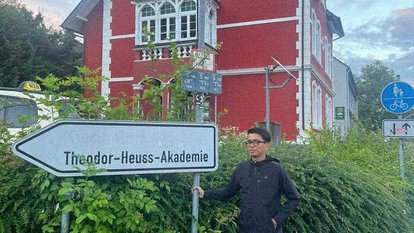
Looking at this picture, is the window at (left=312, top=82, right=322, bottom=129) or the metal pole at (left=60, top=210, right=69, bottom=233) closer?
the metal pole at (left=60, top=210, right=69, bottom=233)

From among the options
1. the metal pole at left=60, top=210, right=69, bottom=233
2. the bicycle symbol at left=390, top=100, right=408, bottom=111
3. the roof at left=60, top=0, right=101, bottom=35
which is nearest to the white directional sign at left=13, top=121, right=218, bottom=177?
the metal pole at left=60, top=210, right=69, bottom=233

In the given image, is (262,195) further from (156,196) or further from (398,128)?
(398,128)

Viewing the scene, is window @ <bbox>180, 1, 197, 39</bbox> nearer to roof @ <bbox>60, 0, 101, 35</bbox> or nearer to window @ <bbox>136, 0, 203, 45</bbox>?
window @ <bbox>136, 0, 203, 45</bbox>

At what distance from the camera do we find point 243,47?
73.7ft

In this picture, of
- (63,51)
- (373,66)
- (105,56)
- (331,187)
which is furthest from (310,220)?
(373,66)

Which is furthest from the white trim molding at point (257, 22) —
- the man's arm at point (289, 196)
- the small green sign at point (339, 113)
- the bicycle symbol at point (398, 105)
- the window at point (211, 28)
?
the man's arm at point (289, 196)

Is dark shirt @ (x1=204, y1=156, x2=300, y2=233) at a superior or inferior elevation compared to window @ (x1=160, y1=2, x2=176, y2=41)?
inferior

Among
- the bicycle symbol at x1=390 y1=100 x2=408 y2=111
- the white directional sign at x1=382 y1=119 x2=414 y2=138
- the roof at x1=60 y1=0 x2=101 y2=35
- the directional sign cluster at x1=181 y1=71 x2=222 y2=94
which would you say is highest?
the roof at x1=60 y1=0 x2=101 y2=35

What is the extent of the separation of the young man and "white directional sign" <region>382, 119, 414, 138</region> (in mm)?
5807

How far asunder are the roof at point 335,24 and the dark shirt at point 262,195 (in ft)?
87.0

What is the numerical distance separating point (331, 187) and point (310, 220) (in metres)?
0.57

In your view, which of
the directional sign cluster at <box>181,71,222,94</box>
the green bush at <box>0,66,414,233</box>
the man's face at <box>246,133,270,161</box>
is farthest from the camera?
the man's face at <box>246,133,270,161</box>

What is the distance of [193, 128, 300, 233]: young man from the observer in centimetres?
379

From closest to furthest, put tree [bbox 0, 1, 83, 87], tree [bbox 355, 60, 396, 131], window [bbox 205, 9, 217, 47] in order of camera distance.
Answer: window [bbox 205, 9, 217, 47] → tree [bbox 0, 1, 83, 87] → tree [bbox 355, 60, 396, 131]
